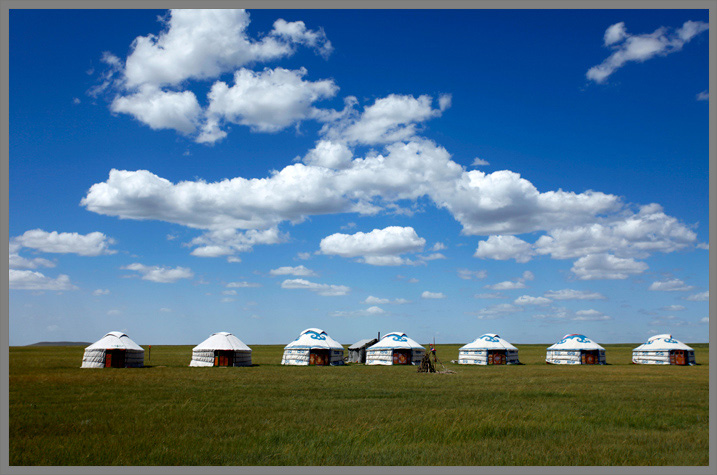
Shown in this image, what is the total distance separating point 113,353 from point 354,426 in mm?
32194

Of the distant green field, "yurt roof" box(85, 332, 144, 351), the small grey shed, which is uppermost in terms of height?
the distant green field

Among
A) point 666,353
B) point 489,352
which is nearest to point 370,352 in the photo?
point 489,352

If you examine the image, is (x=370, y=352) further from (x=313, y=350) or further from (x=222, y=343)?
(x=222, y=343)

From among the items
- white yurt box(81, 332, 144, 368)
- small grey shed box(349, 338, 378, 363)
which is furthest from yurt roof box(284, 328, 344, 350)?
white yurt box(81, 332, 144, 368)

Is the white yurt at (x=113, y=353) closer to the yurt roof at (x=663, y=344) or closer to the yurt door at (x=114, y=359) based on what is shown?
the yurt door at (x=114, y=359)

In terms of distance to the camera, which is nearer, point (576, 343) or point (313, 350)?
point (313, 350)

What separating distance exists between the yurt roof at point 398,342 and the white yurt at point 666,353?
24.6 meters

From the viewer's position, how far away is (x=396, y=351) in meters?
49.3

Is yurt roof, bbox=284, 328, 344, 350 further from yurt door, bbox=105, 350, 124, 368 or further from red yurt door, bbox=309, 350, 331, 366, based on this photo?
yurt door, bbox=105, 350, 124, 368

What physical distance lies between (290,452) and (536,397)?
13291mm

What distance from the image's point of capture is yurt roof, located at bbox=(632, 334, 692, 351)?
5341 centimetres

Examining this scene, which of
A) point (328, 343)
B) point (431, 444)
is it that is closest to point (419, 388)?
point (431, 444)

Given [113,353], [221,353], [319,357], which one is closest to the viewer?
[113,353]

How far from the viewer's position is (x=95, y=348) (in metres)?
39.5
